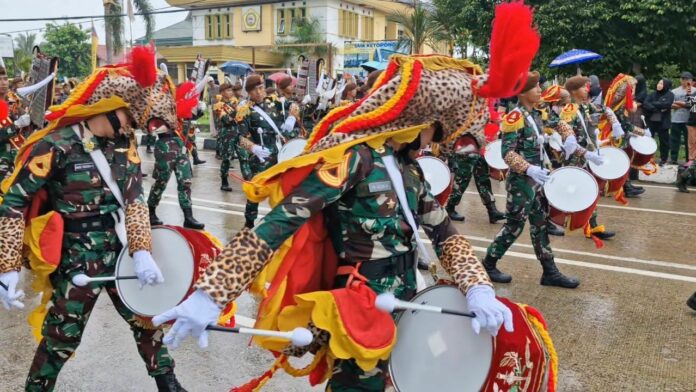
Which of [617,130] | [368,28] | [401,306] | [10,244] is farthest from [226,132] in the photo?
[368,28]

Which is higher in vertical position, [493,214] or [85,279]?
[85,279]

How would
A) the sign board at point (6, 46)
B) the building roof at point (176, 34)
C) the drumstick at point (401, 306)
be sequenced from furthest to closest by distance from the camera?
the building roof at point (176, 34) < the sign board at point (6, 46) < the drumstick at point (401, 306)

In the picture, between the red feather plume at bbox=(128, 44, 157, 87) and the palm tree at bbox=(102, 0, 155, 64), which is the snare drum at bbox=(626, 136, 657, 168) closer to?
the red feather plume at bbox=(128, 44, 157, 87)

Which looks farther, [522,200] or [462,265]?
[522,200]

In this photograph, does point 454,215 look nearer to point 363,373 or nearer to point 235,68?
point 363,373

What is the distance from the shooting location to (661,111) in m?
13.0

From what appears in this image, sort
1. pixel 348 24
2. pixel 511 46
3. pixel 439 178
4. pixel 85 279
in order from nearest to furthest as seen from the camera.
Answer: pixel 511 46 → pixel 85 279 → pixel 439 178 → pixel 348 24

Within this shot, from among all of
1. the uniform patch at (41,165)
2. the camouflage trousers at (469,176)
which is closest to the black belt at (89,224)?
the uniform patch at (41,165)

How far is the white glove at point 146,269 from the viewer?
3.07 meters

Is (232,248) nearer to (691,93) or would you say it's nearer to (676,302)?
(676,302)

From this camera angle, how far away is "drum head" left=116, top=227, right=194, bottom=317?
3174mm

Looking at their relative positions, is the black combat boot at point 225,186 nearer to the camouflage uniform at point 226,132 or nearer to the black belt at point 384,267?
the camouflage uniform at point 226,132

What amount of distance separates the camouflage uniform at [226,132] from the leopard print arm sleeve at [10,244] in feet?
26.3

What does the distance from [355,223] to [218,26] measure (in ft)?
168
